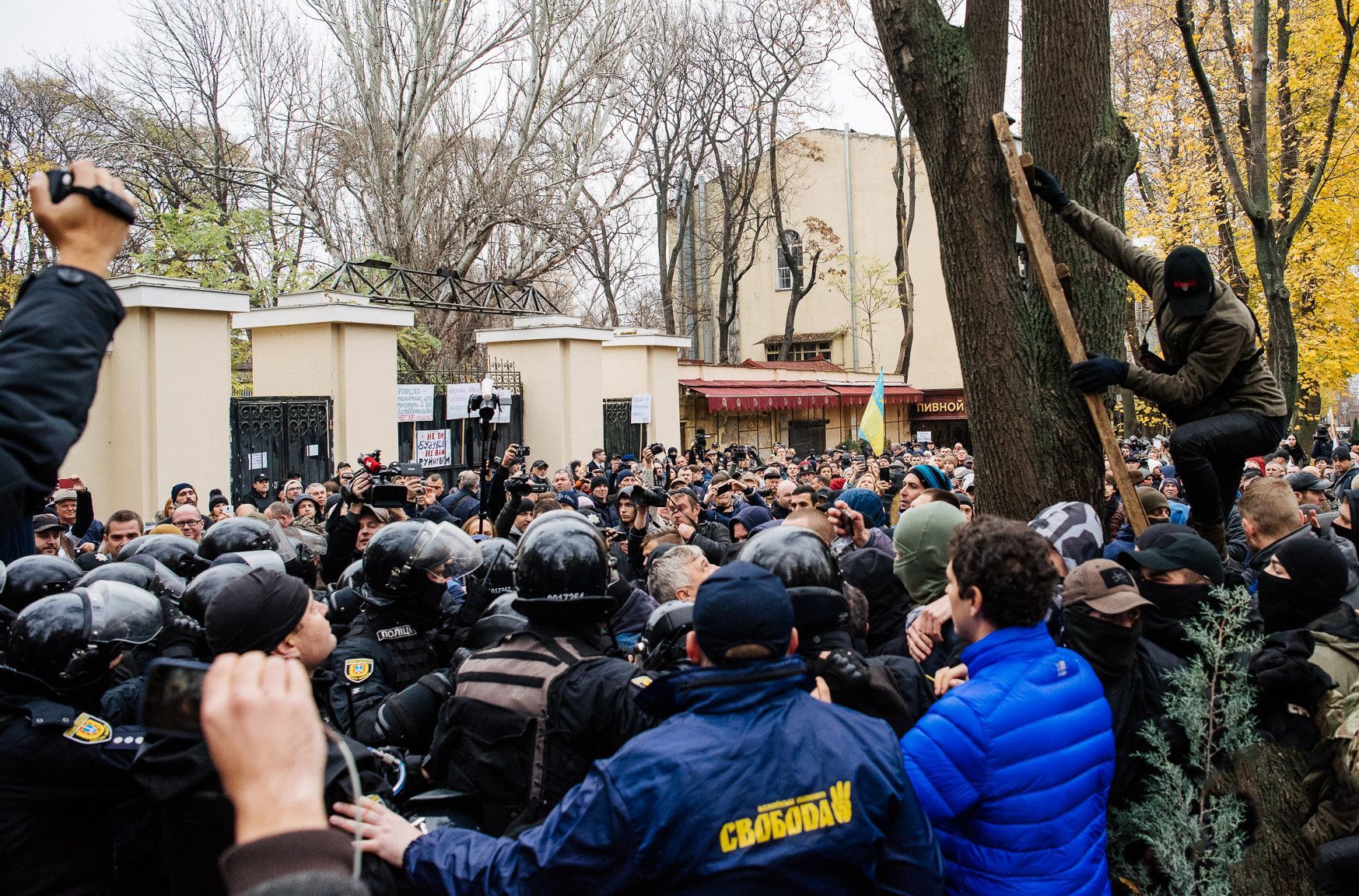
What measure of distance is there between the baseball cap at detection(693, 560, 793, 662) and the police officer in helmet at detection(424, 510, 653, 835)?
0.57 meters

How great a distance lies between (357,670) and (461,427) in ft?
49.3

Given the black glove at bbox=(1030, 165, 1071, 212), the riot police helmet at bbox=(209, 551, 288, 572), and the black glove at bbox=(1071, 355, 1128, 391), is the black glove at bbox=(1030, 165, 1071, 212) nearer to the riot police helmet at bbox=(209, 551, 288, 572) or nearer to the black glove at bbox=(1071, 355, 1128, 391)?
the black glove at bbox=(1071, 355, 1128, 391)

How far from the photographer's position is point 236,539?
17.7 feet

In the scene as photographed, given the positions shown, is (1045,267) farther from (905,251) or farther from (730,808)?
(905,251)

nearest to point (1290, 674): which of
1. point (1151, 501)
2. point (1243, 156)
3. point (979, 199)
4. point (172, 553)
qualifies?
point (979, 199)

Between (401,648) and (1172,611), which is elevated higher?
(1172,611)

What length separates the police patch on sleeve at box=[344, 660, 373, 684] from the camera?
12.2 feet

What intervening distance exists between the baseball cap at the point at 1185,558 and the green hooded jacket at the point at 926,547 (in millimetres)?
638

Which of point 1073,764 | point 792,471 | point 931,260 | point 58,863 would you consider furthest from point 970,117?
point 931,260

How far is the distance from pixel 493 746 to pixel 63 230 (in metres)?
1.77

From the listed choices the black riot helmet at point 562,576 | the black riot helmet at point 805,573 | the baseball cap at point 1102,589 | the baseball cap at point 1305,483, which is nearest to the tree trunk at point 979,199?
the baseball cap at point 1102,589

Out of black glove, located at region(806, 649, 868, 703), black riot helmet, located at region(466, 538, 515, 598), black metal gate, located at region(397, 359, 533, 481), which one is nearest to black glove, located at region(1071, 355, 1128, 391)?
black glove, located at region(806, 649, 868, 703)

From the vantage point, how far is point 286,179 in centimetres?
2734

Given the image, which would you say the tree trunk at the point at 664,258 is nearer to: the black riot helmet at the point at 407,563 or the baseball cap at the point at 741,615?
the black riot helmet at the point at 407,563
